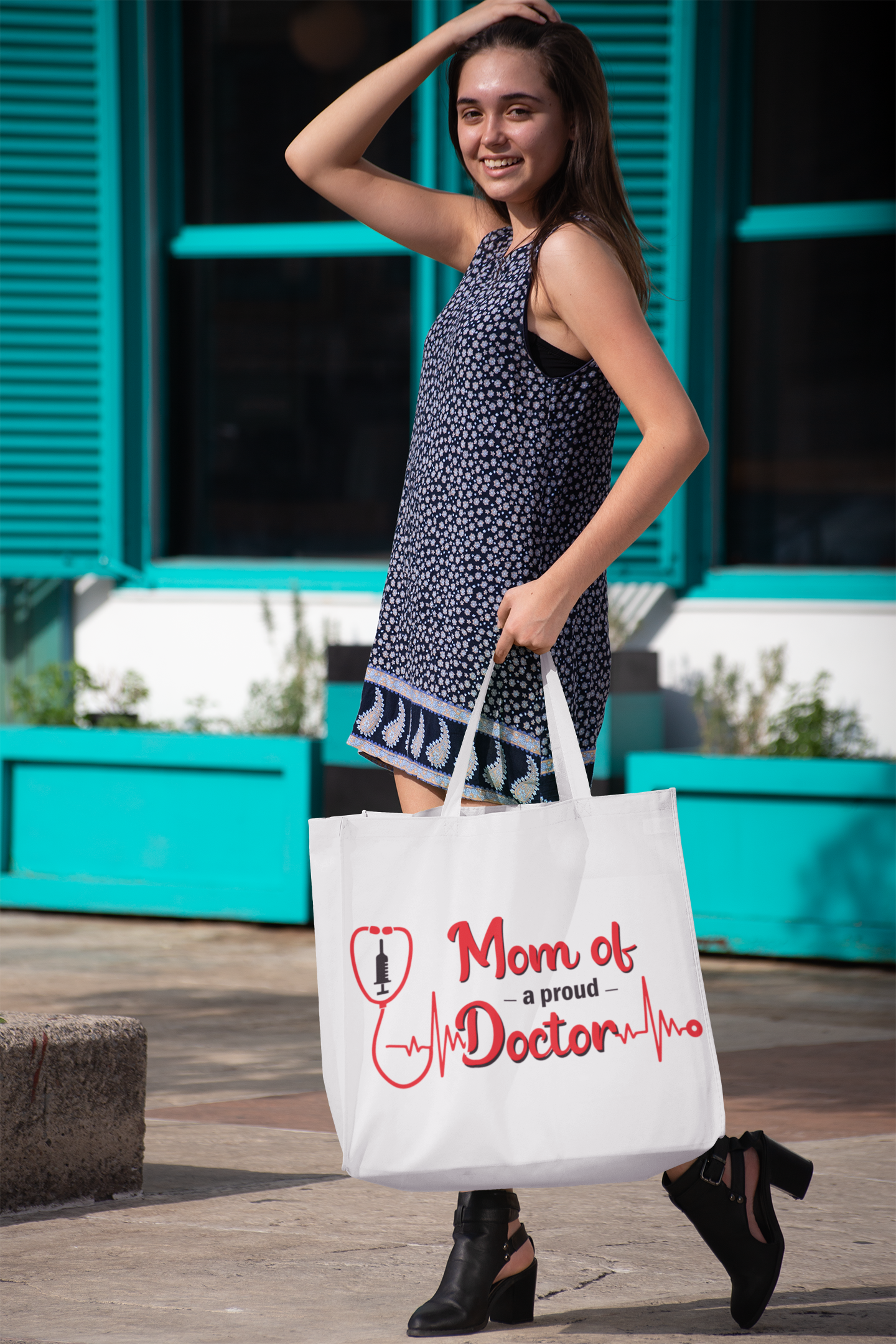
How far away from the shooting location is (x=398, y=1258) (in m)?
2.96

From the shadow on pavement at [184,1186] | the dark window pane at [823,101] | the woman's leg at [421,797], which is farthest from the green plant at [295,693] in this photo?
the woman's leg at [421,797]

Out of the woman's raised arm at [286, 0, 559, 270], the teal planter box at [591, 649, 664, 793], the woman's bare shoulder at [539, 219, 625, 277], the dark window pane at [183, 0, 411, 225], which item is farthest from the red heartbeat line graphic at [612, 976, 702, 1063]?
the dark window pane at [183, 0, 411, 225]

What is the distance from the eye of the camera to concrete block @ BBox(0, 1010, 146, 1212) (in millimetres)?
3160

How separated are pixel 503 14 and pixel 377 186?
353mm

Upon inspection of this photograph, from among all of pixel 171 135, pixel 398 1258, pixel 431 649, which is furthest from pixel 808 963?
pixel 171 135

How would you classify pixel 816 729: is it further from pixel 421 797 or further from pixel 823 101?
pixel 421 797

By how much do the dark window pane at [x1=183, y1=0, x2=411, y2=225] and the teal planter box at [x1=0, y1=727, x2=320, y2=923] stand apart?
2256 mm

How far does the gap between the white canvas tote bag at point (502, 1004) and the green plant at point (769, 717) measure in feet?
12.2

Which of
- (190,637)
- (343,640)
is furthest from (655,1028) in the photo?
(190,637)

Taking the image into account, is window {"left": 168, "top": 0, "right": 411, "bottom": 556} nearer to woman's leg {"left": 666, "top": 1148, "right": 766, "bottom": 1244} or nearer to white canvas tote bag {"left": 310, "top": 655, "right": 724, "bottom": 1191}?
woman's leg {"left": 666, "top": 1148, "right": 766, "bottom": 1244}

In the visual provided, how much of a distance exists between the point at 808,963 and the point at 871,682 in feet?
3.40

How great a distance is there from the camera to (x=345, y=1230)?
3129mm

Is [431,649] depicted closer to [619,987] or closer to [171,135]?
[619,987]

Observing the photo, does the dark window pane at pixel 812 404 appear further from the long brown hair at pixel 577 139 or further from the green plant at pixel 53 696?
the long brown hair at pixel 577 139
